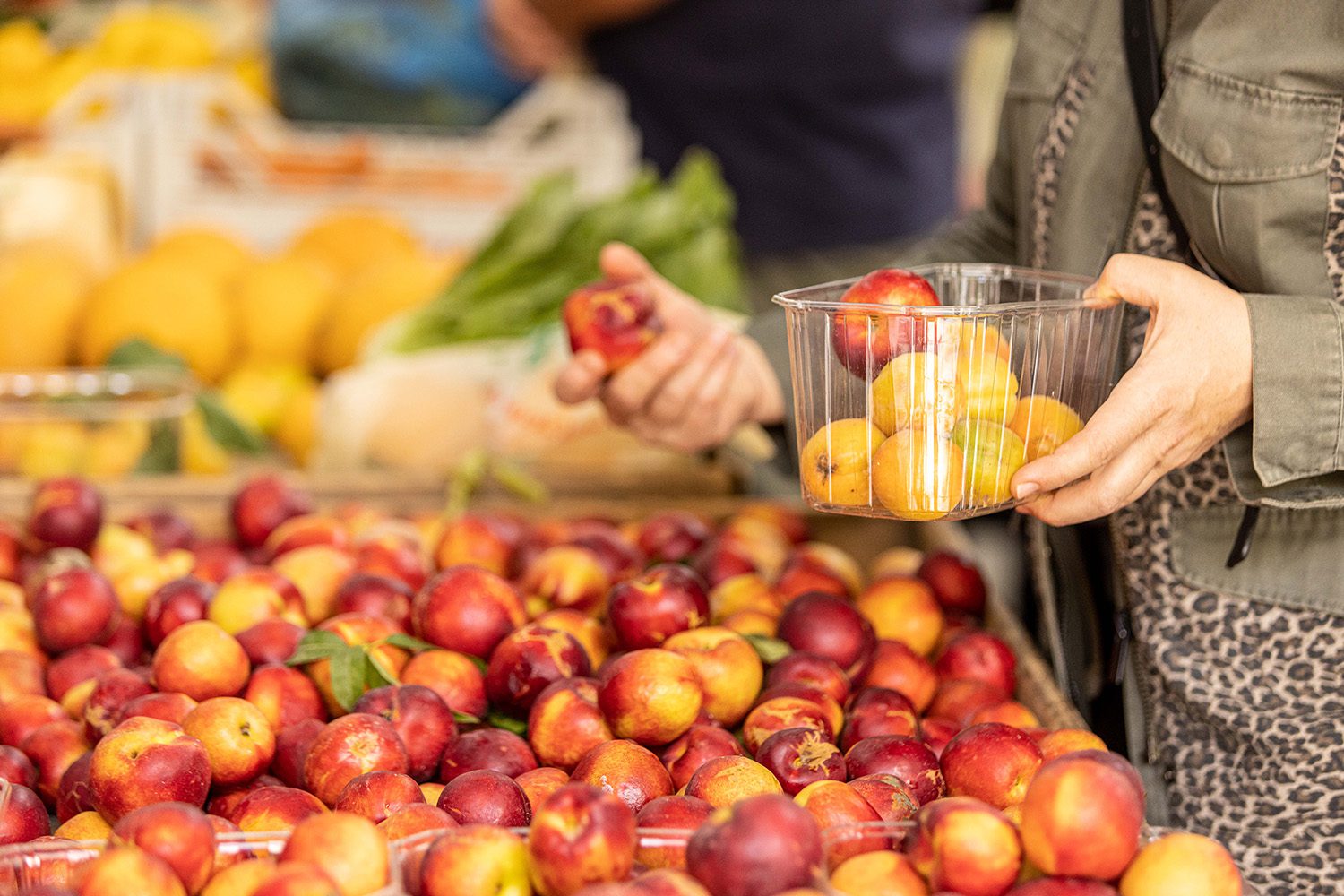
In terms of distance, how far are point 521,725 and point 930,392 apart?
590 millimetres

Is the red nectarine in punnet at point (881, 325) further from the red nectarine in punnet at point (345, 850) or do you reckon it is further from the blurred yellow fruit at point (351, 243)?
the blurred yellow fruit at point (351, 243)

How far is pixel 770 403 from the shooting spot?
6.97 ft

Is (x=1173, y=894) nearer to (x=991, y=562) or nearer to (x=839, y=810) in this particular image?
(x=839, y=810)

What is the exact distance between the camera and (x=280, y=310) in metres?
3.15

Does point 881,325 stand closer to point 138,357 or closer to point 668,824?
point 668,824

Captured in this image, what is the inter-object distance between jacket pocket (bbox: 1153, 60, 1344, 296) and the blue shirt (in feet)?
8.32

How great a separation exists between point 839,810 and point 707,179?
2.32m

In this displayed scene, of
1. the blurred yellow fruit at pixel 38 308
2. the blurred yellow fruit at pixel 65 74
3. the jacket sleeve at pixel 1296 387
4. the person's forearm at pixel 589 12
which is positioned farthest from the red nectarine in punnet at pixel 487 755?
the blurred yellow fruit at pixel 65 74

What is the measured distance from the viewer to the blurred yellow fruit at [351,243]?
11.5 ft

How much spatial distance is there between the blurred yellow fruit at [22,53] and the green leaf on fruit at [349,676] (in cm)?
386

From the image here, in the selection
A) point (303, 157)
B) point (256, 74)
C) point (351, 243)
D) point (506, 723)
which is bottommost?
point (506, 723)

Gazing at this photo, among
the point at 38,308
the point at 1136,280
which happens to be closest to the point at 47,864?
the point at 1136,280

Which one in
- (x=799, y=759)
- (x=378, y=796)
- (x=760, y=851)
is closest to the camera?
(x=760, y=851)

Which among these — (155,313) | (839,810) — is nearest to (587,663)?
(839,810)
